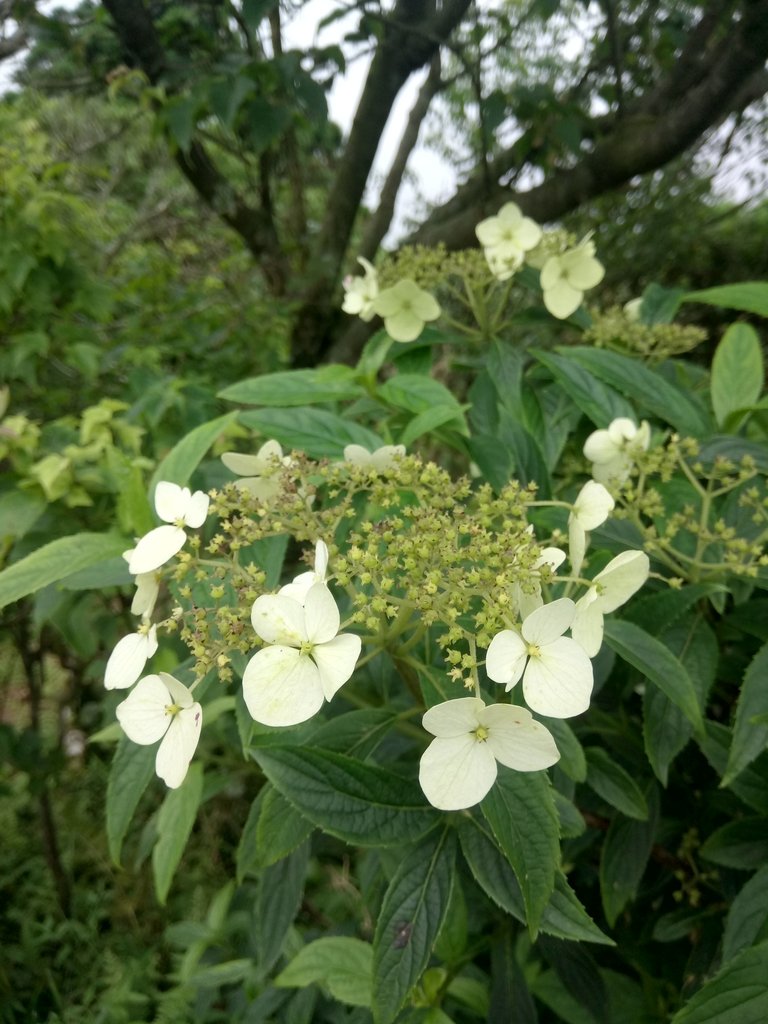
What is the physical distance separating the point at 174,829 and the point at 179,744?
50 centimetres

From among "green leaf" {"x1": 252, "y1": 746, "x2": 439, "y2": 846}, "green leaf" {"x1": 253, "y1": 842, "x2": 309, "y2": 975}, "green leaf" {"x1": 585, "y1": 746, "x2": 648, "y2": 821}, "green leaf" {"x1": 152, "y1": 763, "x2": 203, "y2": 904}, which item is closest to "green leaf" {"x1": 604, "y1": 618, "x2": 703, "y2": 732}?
"green leaf" {"x1": 585, "y1": 746, "x2": 648, "y2": 821}

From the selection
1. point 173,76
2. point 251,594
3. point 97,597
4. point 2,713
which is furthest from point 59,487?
point 2,713

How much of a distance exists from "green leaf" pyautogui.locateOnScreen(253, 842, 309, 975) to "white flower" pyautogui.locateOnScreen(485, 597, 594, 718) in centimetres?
52

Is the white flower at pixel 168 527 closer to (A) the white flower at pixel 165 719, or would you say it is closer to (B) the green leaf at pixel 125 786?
(A) the white flower at pixel 165 719

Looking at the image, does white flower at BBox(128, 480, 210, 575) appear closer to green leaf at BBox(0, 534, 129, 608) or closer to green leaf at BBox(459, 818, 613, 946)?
green leaf at BBox(0, 534, 129, 608)

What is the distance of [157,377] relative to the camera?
1821mm

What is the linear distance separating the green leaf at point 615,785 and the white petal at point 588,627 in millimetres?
329

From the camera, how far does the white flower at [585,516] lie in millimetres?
608

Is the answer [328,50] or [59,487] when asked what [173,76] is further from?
[59,487]

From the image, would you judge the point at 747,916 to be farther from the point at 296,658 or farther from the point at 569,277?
the point at 569,277

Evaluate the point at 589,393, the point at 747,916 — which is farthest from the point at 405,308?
the point at 747,916

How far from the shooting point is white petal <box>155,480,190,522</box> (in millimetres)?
690

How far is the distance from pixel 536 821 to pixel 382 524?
0.29 meters

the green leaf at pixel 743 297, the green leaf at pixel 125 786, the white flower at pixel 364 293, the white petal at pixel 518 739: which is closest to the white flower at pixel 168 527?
the green leaf at pixel 125 786
